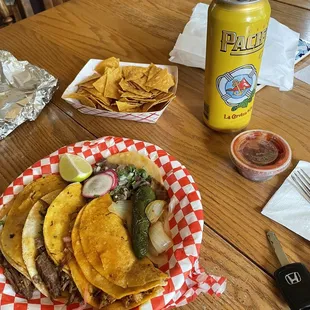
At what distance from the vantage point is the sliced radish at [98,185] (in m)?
0.79

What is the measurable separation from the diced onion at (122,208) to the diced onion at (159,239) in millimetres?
72

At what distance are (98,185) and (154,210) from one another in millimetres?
135

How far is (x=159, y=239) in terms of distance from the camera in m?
0.73

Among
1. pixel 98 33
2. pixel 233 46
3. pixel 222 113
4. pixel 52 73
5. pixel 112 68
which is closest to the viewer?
pixel 233 46

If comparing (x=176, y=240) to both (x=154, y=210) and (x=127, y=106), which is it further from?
(x=127, y=106)

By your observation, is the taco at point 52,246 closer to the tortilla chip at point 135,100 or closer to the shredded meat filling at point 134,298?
the shredded meat filling at point 134,298

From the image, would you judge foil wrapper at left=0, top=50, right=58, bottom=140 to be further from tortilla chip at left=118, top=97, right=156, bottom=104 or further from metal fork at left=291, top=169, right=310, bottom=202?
metal fork at left=291, top=169, right=310, bottom=202

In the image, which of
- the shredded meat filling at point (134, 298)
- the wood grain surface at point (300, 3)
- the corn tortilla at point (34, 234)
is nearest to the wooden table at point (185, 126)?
the wood grain surface at point (300, 3)

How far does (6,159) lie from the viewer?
99 cm

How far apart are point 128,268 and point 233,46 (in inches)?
19.3

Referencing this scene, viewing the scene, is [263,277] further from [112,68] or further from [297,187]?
[112,68]

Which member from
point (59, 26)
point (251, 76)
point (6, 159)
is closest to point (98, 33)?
point (59, 26)

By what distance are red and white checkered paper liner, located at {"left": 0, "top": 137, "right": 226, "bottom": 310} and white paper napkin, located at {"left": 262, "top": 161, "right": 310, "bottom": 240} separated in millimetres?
173

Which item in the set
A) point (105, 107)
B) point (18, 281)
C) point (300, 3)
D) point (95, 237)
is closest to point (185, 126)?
point (105, 107)
